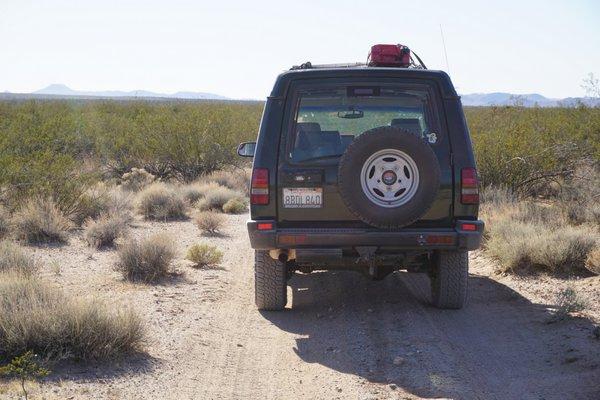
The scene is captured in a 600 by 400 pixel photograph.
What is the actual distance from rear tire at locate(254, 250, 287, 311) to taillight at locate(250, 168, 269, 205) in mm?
696

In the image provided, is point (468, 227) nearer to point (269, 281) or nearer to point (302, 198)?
point (302, 198)

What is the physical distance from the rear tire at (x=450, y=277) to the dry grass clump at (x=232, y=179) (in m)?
10.4

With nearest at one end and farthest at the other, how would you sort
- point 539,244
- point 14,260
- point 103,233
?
point 14,260, point 539,244, point 103,233

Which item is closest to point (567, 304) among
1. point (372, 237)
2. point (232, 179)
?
point (372, 237)

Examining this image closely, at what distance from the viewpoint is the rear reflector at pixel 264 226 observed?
6133 millimetres

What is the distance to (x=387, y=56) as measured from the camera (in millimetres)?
7066

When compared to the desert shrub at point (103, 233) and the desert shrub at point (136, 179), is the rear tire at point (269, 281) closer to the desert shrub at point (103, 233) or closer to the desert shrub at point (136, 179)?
the desert shrub at point (103, 233)

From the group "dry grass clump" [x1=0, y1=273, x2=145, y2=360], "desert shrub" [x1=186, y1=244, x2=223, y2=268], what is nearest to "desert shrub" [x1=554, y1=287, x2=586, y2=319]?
"dry grass clump" [x1=0, y1=273, x2=145, y2=360]

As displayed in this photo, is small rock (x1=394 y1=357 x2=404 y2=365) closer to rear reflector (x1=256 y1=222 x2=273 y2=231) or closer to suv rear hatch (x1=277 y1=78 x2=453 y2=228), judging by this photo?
suv rear hatch (x1=277 y1=78 x2=453 y2=228)

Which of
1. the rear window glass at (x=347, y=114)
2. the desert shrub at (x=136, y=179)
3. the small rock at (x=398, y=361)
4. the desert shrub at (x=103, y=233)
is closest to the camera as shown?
the small rock at (x=398, y=361)

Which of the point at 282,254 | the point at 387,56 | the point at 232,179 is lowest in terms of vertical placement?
the point at 232,179

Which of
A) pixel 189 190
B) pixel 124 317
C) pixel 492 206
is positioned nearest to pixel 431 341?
pixel 124 317

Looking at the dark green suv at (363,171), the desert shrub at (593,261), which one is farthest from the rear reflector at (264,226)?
the desert shrub at (593,261)

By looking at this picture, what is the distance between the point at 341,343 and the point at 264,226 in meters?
1.14
